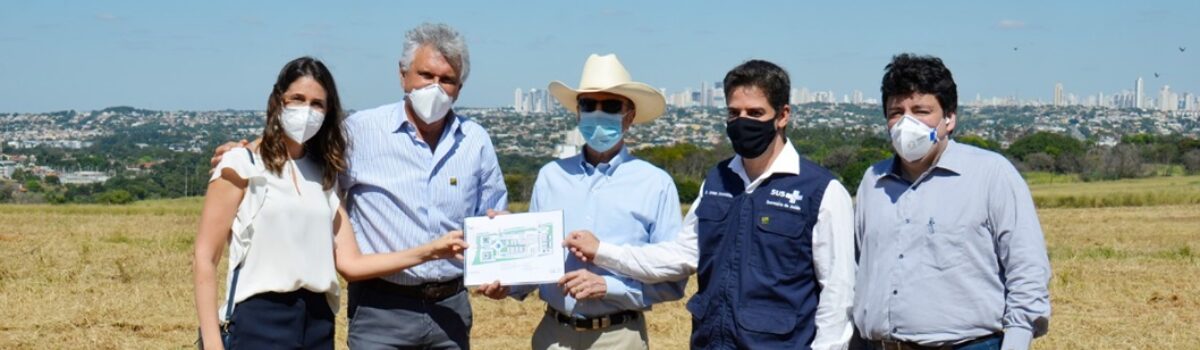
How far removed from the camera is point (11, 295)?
12617 millimetres

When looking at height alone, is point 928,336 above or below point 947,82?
below

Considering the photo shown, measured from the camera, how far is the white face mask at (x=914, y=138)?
4480mm

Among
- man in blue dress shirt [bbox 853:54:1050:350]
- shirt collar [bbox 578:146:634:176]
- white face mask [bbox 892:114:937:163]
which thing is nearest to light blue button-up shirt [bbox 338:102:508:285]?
shirt collar [bbox 578:146:634:176]

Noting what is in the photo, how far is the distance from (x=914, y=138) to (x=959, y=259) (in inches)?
18.0

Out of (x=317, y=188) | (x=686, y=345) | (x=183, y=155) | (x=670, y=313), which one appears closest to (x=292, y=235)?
(x=317, y=188)

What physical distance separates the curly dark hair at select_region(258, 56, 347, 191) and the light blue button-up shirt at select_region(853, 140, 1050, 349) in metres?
2.07

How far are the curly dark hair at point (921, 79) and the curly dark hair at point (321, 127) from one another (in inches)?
83.1

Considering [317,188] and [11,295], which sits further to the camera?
[11,295]

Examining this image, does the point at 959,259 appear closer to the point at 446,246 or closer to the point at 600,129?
the point at 600,129

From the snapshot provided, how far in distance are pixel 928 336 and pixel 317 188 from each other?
233cm

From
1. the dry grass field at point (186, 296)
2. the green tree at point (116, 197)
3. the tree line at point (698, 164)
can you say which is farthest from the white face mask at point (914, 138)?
the green tree at point (116, 197)

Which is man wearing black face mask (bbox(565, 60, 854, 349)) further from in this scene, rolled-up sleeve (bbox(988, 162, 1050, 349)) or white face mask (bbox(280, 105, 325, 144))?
white face mask (bbox(280, 105, 325, 144))

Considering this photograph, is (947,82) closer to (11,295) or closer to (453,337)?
(453,337)

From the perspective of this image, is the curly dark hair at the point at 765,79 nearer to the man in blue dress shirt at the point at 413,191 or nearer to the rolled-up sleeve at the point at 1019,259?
the rolled-up sleeve at the point at 1019,259
